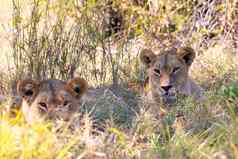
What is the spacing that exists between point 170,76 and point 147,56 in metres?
0.47

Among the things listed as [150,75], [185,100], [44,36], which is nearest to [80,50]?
[44,36]

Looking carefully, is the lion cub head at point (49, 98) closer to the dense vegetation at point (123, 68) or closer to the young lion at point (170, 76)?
the dense vegetation at point (123, 68)

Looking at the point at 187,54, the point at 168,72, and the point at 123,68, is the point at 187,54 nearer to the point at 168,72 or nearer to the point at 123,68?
the point at 168,72

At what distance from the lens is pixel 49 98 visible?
5672 mm

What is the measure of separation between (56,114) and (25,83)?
1.42 ft

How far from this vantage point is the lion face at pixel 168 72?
704 cm

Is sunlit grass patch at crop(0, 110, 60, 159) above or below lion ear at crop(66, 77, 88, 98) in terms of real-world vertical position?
below

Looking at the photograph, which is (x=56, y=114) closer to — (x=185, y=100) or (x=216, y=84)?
(x=185, y=100)

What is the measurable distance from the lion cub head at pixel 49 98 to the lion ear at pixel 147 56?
1666mm

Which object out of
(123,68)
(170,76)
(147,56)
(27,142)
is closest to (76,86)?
(27,142)

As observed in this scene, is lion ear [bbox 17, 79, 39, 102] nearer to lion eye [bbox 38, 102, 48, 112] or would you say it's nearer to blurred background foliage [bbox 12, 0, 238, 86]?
lion eye [bbox 38, 102, 48, 112]

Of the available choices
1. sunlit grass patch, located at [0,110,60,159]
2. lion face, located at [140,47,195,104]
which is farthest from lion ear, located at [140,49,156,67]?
sunlit grass patch, located at [0,110,60,159]

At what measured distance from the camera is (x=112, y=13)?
32.1 feet

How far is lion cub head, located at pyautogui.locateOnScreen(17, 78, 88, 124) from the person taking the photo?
5.65 meters
